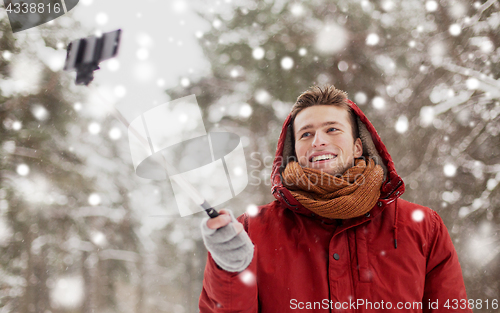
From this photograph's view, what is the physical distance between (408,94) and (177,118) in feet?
12.8

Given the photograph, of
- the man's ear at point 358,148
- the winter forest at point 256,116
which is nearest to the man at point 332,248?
the man's ear at point 358,148

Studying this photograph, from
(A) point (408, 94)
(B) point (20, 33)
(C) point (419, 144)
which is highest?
(B) point (20, 33)

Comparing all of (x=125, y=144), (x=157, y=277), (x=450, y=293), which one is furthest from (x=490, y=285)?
(x=157, y=277)

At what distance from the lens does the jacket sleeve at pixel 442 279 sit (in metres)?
1.68

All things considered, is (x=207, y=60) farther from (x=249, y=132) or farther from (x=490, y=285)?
(x=490, y=285)

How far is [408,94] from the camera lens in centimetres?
459

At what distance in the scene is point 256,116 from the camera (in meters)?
5.08

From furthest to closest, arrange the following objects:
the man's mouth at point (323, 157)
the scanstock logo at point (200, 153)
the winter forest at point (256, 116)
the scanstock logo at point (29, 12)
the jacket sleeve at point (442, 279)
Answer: the scanstock logo at point (200, 153) < the winter forest at point (256, 116) < the scanstock logo at point (29, 12) < the man's mouth at point (323, 157) < the jacket sleeve at point (442, 279)

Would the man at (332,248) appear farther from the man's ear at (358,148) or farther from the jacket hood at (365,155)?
the man's ear at (358,148)

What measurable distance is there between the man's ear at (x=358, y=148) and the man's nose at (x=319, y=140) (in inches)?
14.8

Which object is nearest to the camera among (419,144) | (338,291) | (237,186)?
(338,291)

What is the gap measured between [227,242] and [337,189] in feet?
2.74

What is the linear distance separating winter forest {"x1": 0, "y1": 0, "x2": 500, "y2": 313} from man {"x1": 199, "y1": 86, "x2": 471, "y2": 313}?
2.86 m

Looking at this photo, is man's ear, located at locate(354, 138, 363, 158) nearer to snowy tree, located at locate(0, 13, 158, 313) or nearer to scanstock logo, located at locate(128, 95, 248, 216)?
scanstock logo, located at locate(128, 95, 248, 216)
